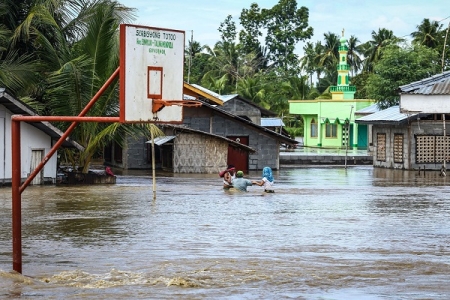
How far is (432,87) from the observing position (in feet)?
132

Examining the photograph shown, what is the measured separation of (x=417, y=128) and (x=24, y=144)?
65.5ft

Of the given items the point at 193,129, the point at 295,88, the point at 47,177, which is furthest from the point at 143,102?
A: the point at 295,88

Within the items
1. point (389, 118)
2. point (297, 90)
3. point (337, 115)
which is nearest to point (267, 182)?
point (389, 118)

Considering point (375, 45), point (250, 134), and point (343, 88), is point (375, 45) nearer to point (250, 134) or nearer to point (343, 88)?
point (343, 88)

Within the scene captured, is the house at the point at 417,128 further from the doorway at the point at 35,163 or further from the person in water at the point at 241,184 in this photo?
the doorway at the point at 35,163

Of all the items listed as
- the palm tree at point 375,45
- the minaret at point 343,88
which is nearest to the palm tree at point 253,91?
the minaret at point 343,88

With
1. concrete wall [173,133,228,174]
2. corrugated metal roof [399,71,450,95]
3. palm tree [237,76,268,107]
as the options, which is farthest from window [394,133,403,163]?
palm tree [237,76,268,107]

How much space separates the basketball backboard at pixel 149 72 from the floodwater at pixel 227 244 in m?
2.34

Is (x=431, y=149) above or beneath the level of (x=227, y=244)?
above

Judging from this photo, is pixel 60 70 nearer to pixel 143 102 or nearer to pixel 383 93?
pixel 143 102

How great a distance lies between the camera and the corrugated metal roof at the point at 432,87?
39.9 metres

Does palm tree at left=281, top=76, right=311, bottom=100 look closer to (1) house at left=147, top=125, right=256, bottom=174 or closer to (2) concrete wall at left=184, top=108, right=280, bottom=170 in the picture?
(2) concrete wall at left=184, top=108, right=280, bottom=170

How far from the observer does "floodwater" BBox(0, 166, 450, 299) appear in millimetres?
12430

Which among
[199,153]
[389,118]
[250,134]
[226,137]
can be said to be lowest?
[199,153]
